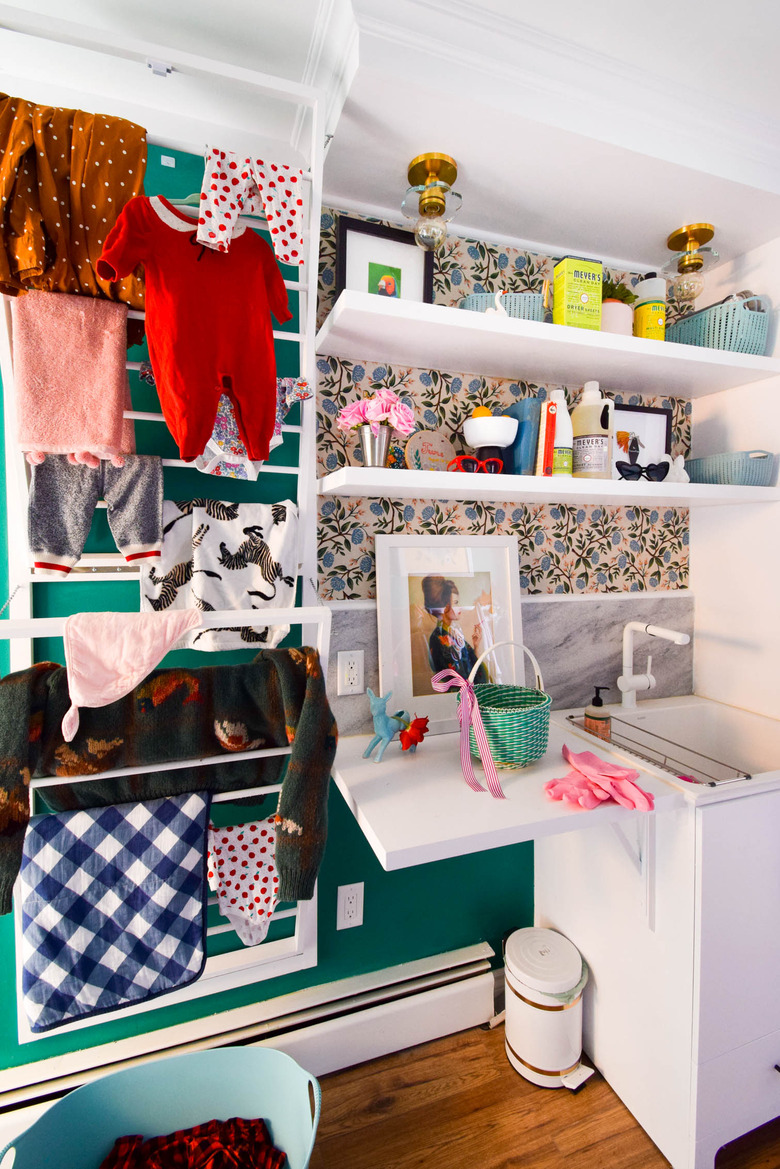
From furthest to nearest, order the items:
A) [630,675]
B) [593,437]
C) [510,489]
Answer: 1. [630,675]
2. [593,437]
3. [510,489]

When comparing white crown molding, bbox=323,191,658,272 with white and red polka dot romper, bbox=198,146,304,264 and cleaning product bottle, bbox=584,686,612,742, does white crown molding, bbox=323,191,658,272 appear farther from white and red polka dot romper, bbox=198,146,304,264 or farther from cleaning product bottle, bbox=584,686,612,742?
cleaning product bottle, bbox=584,686,612,742

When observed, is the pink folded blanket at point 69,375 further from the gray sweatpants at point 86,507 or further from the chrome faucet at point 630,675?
the chrome faucet at point 630,675

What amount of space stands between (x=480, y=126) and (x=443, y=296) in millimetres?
415

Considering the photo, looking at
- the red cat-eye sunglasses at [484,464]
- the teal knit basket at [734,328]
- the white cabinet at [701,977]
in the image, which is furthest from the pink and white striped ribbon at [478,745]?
the teal knit basket at [734,328]

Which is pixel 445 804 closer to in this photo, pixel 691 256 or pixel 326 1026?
pixel 326 1026

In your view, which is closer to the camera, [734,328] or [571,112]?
[571,112]

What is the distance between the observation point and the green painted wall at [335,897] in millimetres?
1242

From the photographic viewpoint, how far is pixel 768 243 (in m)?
1.63

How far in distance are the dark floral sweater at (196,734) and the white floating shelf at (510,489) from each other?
418mm

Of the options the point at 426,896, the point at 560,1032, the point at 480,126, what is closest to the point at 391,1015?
the point at 426,896

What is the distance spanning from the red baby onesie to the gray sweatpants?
0.13 metres

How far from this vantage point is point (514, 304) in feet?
4.61

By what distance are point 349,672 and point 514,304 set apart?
104 centimetres

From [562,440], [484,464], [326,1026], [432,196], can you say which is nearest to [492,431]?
[484,464]
